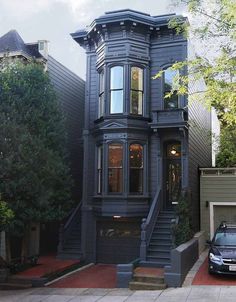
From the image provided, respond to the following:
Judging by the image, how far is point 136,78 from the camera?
18.2m

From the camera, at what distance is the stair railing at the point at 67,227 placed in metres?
18.3

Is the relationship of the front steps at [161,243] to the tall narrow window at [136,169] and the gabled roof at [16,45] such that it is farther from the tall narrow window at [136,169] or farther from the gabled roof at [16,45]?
the gabled roof at [16,45]

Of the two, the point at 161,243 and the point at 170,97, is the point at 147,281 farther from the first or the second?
the point at 170,97

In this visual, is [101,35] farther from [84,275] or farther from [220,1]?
[84,275]

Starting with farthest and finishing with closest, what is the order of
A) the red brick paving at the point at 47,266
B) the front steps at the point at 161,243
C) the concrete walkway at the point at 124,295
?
the front steps at the point at 161,243, the red brick paving at the point at 47,266, the concrete walkway at the point at 124,295

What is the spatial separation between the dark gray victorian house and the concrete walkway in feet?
15.8

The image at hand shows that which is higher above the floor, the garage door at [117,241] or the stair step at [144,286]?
the garage door at [117,241]

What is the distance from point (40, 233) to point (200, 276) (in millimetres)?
9472

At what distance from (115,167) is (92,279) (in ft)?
16.4

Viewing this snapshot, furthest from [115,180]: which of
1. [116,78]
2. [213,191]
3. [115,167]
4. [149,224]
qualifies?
[213,191]

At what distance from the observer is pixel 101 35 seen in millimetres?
18562

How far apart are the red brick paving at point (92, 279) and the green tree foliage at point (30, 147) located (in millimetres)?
2410

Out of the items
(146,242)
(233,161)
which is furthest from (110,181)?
(233,161)

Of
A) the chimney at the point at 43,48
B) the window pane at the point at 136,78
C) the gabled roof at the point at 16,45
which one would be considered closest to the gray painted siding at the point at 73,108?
the chimney at the point at 43,48
